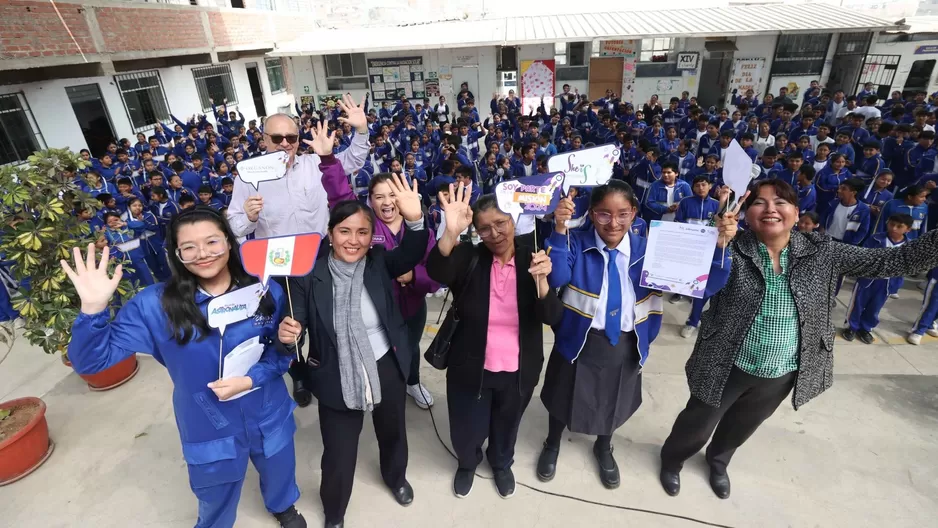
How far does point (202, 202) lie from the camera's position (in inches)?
248

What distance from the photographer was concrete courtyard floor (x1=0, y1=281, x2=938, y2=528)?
2697 millimetres

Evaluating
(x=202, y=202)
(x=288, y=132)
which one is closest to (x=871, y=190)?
(x=288, y=132)

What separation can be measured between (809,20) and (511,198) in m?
16.8

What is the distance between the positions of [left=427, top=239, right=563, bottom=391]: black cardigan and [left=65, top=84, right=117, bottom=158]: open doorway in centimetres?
1182

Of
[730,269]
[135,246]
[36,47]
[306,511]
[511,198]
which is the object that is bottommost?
[306,511]

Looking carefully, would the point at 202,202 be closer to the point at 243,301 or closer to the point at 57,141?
the point at 243,301

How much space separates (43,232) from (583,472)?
375 cm

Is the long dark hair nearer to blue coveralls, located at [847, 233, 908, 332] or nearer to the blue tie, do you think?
the blue tie

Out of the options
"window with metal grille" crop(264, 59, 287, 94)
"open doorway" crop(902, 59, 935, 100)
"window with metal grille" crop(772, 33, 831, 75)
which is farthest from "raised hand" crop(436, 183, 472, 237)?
"window with metal grille" crop(264, 59, 287, 94)

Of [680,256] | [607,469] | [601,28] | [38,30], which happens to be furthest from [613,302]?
[601,28]

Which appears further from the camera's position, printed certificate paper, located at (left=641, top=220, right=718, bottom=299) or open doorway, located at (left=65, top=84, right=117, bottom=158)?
open doorway, located at (left=65, top=84, right=117, bottom=158)

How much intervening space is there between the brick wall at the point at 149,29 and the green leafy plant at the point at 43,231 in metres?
9.38

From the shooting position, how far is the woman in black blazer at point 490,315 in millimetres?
2117

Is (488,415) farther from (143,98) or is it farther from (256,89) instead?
(256,89)
